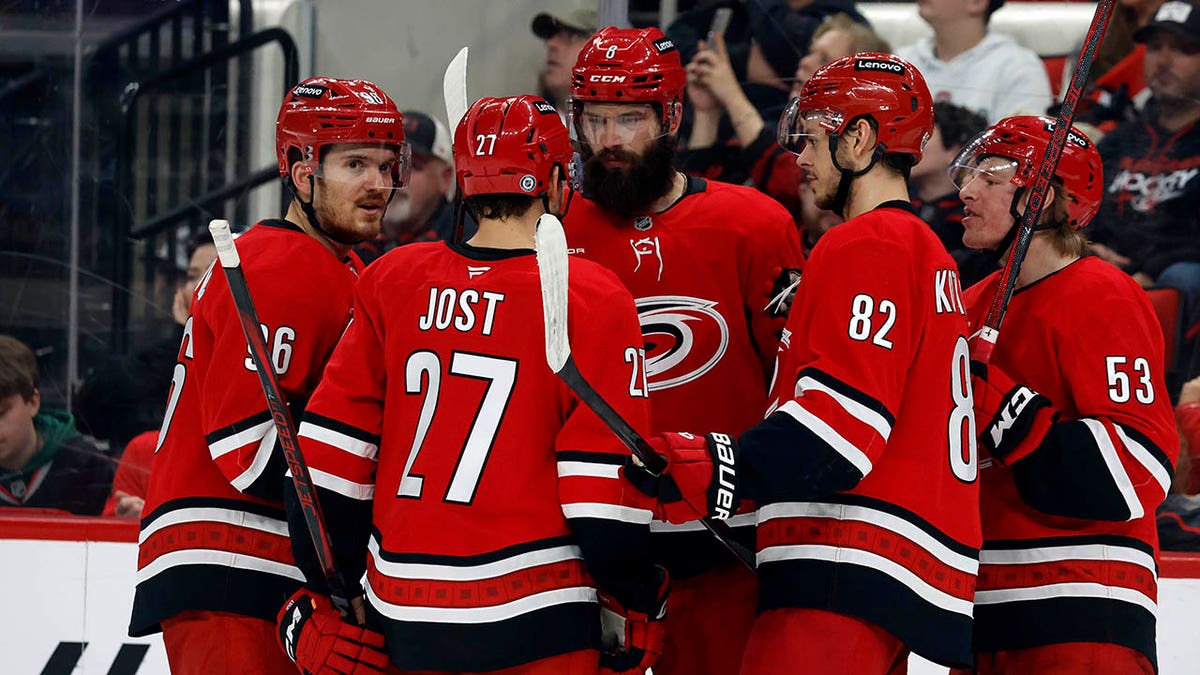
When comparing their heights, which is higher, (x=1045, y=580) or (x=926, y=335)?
(x=926, y=335)

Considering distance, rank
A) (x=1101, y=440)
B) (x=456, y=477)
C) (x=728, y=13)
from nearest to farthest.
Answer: (x=456, y=477), (x=1101, y=440), (x=728, y=13)

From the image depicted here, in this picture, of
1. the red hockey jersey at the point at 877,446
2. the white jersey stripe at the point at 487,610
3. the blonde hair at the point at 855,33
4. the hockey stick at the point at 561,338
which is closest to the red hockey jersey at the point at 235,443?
the white jersey stripe at the point at 487,610

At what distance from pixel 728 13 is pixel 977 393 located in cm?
206

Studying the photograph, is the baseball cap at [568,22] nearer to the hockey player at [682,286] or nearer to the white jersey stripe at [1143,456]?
the hockey player at [682,286]

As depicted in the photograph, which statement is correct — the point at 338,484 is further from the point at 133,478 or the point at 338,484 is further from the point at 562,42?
the point at 562,42

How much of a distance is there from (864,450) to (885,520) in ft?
0.45

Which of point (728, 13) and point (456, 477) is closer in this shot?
point (456, 477)

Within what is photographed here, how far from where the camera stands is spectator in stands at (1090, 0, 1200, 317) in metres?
3.66

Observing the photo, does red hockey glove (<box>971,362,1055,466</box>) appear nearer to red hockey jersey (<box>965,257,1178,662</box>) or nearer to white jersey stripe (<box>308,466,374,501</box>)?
red hockey jersey (<box>965,257,1178,662</box>)

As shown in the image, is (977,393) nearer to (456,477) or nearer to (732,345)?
(732,345)

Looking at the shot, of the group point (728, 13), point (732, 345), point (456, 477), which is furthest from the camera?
point (728, 13)

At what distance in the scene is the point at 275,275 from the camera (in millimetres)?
2156

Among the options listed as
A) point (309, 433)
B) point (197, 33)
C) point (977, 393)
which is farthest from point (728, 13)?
point (309, 433)

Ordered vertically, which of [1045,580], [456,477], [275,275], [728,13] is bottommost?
[1045,580]
